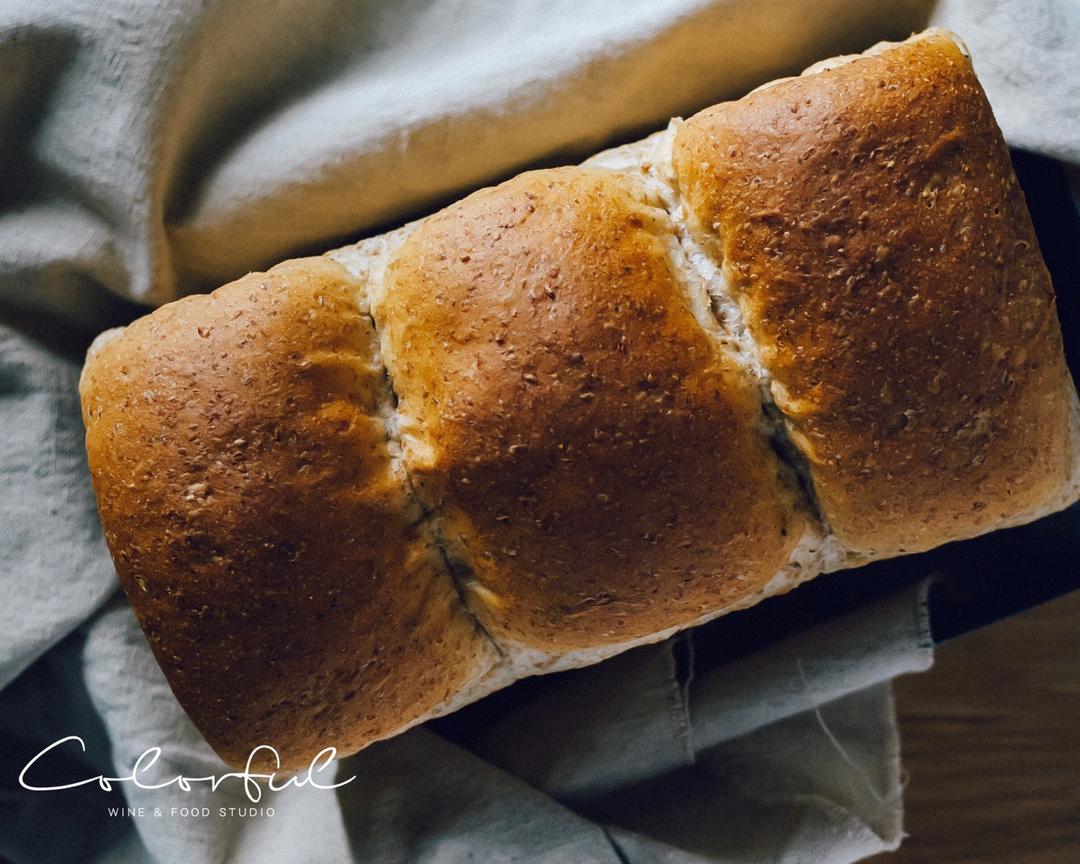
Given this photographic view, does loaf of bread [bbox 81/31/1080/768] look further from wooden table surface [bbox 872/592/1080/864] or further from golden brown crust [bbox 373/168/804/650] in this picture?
wooden table surface [bbox 872/592/1080/864]

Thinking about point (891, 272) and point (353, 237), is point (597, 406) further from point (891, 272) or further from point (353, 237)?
point (353, 237)

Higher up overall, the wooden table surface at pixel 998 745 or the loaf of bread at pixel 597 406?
the loaf of bread at pixel 597 406

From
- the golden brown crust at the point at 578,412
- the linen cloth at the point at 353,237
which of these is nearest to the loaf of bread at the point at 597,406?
the golden brown crust at the point at 578,412

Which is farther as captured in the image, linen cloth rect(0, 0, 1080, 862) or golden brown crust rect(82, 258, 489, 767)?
linen cloth rect(0, 0, 1080, 862)

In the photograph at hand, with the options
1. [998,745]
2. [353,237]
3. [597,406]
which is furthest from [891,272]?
[998,745]

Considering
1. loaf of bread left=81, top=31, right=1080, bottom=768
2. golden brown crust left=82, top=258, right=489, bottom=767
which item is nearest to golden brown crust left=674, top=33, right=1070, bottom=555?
loaf of bread left=81, top=31, right=1080, bottom=768

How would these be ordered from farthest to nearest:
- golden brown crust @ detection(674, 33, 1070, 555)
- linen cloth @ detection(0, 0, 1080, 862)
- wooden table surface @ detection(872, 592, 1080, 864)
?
1. wooden table surface @ detection(872, 592, 1080, 864)
2. linen cloth @ detection(0, 0, 1080, 862)
3. golden brown crust @ detection(674, 33, 1070, 555)

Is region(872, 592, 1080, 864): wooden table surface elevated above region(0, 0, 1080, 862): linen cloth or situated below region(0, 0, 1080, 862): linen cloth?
below

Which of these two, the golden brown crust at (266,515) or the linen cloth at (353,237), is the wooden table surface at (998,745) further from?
the golden brown crust at (266,515)

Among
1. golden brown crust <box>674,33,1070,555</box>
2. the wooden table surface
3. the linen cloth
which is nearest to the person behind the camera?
golden brown crust <box>674,33,1070,555</box>
